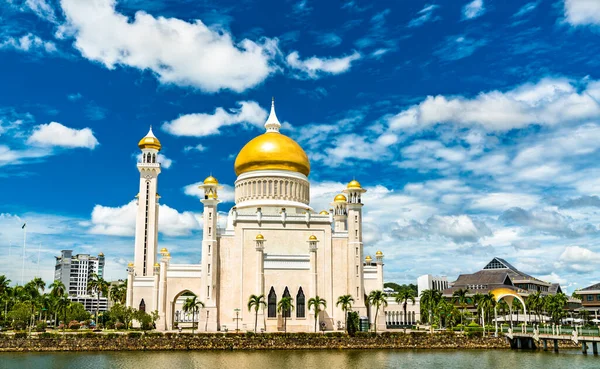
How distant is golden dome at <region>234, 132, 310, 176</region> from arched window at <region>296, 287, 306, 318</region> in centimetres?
1411

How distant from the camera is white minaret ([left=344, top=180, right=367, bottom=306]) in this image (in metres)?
59.9

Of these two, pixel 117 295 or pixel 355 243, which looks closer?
pixel 355 243

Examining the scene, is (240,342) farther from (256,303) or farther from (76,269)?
(76,269)

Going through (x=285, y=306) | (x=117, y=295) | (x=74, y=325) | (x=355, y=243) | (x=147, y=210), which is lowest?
(x=74, y=325)

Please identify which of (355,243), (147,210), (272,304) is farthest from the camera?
(147,210)

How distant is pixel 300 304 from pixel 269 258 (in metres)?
5.40

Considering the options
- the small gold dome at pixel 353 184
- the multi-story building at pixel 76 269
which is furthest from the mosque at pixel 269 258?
the multi-story building at pixel 76 269

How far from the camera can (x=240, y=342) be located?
47.3 metres

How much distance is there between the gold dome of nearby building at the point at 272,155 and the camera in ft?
212

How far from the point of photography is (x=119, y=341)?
154ft

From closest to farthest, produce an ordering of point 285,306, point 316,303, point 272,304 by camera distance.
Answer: point 285,306
point 316,303
point 272,304

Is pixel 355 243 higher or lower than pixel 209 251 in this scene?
higher

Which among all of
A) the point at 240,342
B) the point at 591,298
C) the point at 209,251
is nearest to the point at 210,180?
the point at 209,251

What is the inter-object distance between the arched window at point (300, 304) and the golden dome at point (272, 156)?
1411 cm
